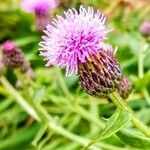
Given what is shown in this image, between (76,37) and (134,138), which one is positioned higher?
(76,37)

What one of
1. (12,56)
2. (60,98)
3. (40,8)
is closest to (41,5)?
Result: (40,8)

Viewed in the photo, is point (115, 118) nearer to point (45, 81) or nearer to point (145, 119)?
point (145, 119)

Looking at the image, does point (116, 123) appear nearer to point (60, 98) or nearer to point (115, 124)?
point (115, 124)

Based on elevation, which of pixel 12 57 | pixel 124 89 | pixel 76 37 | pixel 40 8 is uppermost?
pixel 40 8

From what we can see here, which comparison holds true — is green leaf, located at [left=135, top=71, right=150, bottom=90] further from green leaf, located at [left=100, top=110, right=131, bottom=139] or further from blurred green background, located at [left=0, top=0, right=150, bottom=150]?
green leaf, located at [left=100, top=110, right=131, bottom=139]

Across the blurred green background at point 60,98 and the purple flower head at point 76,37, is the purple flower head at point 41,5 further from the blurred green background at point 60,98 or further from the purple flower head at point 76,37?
the purple flower head at point 76,37

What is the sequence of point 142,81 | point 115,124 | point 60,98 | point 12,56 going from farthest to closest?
point 60,98, point 142,81, point 12,56, point 115,124
